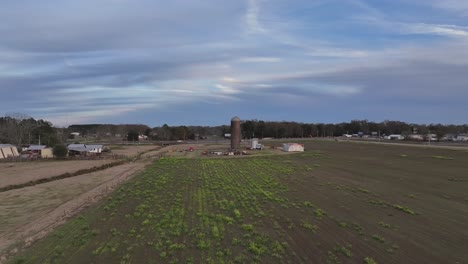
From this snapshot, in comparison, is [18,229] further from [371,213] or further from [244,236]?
[371,213]

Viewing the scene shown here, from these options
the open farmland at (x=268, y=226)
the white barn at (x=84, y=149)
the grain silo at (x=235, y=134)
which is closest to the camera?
the open farmland at (x=268, y=226)

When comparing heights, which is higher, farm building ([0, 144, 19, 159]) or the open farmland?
farm building ([0, 144, 19, 159])

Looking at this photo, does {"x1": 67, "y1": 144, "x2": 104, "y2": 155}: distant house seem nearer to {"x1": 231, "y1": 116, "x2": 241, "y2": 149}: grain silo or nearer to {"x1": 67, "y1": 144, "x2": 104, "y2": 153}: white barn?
{"x1": 67, "y1": 144, "x2": 104, "y2": 153}: white barn

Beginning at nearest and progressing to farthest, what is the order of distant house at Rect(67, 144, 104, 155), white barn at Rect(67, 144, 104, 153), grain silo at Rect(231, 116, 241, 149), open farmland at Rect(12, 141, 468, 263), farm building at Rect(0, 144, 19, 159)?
open farmland at Rect(12, 141, 468, 263)
farm building at Rect(0, 144, 19, 159)
distant house at Rect(67, 144, 104, 155)
white barn at Rect(67, 144, 104, 153)
grain silo at Rect(231, 116, 241, 149)

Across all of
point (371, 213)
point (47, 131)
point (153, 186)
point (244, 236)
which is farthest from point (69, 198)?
point (47, 131)

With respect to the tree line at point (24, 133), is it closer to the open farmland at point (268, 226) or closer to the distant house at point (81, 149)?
the distant house at point (81, 149)

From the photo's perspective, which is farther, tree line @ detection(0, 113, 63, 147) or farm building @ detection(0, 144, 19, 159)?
tree line @ detection(0, 113, 63, 147)

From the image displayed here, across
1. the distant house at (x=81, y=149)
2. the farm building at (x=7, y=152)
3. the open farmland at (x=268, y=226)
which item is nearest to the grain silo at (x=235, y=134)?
the distant house at (x=81, y=149)

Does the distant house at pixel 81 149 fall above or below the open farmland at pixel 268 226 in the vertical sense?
above

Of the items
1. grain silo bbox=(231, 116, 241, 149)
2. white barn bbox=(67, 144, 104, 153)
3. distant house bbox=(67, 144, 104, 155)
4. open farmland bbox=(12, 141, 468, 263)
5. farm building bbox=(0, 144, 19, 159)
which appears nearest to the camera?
open farmland bbox=(12, 141, 468, 263)

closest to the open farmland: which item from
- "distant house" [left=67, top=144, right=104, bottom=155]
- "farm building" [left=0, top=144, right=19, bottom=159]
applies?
"distant house" [left=67, top=144, right=104, bottom=155]
